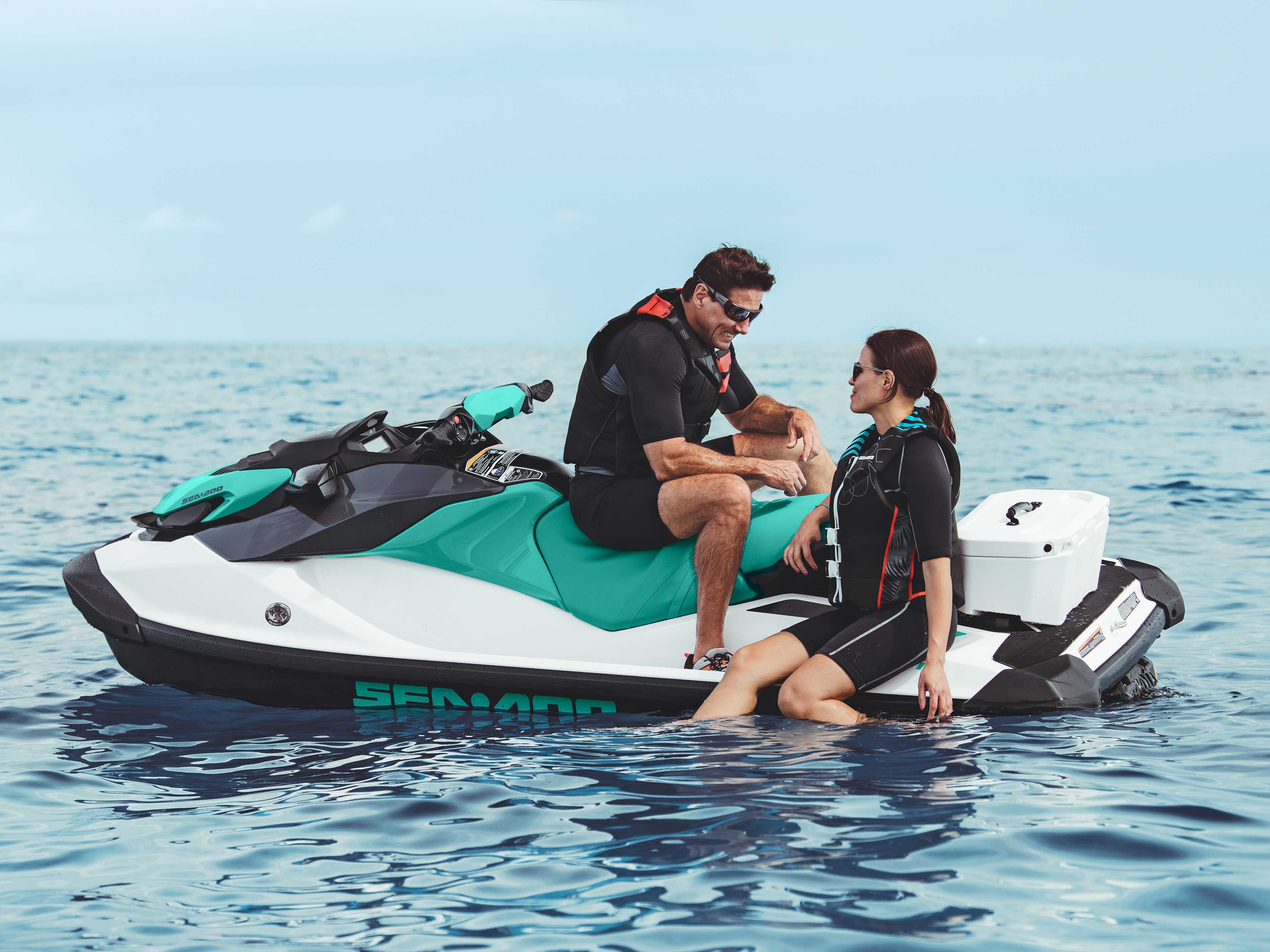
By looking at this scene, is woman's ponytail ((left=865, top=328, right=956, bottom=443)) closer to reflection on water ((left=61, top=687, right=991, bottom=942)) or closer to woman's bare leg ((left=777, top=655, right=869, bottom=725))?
woman's bare leg ((left=777, top=655, right=869, bottom=725))

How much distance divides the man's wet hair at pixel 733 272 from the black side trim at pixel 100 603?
7.85 ft

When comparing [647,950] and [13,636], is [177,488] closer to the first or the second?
[13,636]

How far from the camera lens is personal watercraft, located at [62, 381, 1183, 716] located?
3.95 meters

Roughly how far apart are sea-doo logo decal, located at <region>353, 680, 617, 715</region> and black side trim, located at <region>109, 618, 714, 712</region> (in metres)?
0.03

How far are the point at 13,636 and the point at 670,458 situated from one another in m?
3.77

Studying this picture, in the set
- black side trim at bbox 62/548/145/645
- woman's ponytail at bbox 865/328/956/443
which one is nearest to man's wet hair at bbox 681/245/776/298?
woman's ponytail at bbox 865/328/956/443

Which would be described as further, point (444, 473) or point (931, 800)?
point (444, 473)

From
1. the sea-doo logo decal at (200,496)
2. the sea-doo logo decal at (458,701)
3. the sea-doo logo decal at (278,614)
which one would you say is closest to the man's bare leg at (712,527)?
the sea-doo logo decal at (458,701)

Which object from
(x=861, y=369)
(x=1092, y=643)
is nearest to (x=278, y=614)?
(x=861, y=369)

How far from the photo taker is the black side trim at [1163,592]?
14.5ft

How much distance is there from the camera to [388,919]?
2518 millimetres

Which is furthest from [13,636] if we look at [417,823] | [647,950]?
[647,950]

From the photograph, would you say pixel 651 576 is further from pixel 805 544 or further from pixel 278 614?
pixel 278 614

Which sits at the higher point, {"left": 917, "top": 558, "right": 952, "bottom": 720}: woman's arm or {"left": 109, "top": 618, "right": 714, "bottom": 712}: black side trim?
{"left": 917, "top": 558, "right": 952, "bottom": 720}: woman's arm
